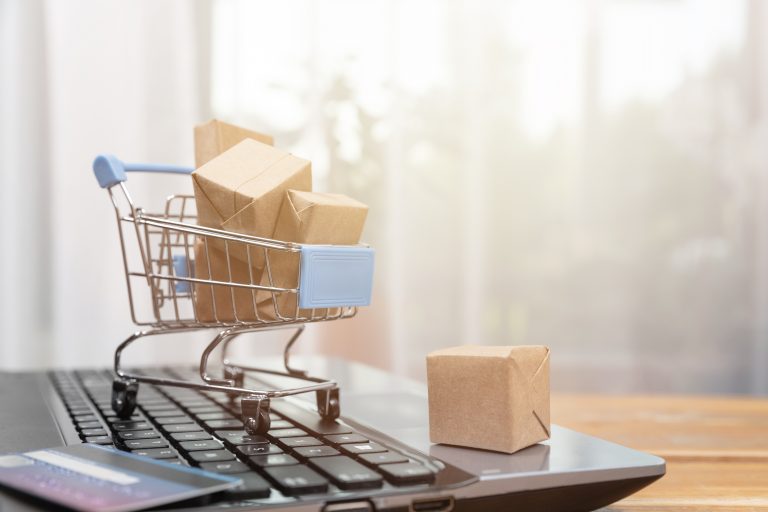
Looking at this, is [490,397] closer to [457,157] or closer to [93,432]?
[93,432]

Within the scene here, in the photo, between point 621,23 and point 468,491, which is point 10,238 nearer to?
point 621,23

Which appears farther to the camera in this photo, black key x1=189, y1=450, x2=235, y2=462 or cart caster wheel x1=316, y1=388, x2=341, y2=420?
cart caster wheel x1=316, y1=388, x2=341, y2=420

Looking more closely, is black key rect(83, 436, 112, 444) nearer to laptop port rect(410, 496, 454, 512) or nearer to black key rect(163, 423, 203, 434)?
black key rect(163, 423, 203, 434)

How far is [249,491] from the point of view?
500 millimetres

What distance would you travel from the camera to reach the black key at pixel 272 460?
0.57 meters

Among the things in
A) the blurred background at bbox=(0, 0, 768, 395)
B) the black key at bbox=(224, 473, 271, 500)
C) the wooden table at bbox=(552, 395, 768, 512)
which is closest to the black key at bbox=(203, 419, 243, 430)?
the black key at bbox=(224, 473, 271, 500)

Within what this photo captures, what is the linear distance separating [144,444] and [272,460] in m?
0.14

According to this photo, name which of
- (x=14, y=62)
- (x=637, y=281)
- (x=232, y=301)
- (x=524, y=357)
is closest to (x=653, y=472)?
(x=524, y=357)

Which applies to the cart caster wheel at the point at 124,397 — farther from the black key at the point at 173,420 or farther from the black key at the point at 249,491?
the black key at the point at 249,491

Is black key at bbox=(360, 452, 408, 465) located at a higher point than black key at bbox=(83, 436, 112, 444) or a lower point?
higher

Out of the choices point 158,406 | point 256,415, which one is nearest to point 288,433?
point 256,415

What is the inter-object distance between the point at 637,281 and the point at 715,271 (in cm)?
25

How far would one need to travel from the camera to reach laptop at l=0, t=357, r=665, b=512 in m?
0.52

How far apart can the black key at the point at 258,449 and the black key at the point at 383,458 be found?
0.25 ft
